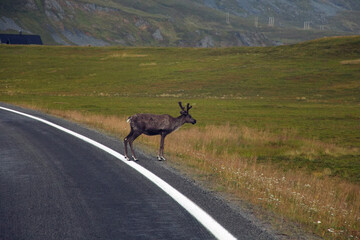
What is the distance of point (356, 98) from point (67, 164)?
1884 inches

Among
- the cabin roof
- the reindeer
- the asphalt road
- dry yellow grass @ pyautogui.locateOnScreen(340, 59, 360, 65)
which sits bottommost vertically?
the asphalt road

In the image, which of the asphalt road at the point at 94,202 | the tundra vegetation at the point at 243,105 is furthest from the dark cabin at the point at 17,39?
the asphalt road at the point at 94,202

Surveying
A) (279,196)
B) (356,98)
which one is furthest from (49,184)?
(356,98)

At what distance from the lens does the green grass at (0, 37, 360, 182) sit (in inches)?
1157

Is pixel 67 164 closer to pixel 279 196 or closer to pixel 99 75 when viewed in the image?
pixel 279 196

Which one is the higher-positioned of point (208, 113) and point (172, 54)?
point (172, 54)

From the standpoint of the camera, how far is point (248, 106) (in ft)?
150

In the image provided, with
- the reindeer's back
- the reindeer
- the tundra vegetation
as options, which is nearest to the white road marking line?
the reindeer

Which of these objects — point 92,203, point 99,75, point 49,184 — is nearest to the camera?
point 92,203

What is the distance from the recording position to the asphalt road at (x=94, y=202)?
6266mm

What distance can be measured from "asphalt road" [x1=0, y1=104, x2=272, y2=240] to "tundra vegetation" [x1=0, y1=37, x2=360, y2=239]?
1.11 m

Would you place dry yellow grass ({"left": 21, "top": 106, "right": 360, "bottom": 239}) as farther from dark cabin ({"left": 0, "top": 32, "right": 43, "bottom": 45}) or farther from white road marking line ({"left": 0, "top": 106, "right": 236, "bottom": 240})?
dark cabin ({"left": 0, "top": 32, "right": 43, "bottom": 45})

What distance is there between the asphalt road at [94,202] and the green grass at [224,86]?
28.8 ft

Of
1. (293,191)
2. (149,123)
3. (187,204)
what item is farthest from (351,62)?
(187,204)
